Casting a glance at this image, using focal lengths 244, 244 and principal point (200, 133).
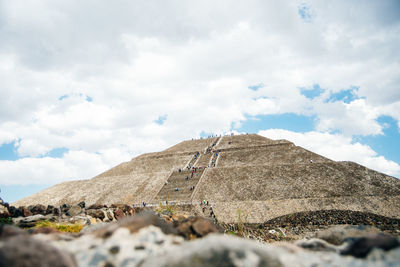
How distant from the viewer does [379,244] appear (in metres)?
5.07

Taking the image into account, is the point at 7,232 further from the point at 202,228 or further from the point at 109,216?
the point at 109,216

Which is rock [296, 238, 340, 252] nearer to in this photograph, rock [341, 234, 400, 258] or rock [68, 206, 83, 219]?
rock [341, 234, 400, 258]

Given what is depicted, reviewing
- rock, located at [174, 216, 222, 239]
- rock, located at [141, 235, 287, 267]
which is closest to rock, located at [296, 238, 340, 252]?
rock, located at [141, 235, 287, 267]

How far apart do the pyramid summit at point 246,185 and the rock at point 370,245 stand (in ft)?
76.3

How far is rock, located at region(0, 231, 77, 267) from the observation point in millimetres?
3842

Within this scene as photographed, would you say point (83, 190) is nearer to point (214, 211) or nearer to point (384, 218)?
point (214, 211)

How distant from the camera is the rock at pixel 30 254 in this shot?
384cm

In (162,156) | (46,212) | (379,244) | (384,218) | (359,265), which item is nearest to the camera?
(359,265)

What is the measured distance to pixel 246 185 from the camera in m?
39.5

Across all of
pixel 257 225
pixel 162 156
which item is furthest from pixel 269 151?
pixel 257 225

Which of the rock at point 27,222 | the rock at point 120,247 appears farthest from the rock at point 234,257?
the rock at point 27,222

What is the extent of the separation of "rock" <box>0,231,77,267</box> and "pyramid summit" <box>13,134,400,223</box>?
25.9 meters

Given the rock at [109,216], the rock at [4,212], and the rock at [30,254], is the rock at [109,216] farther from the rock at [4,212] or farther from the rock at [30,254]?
the rock at [30,254]

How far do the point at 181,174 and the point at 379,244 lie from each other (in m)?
46.7
